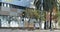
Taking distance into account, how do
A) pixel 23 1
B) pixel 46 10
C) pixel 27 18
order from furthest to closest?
pixel 23 1
pixel 27 18
pixel 46 10

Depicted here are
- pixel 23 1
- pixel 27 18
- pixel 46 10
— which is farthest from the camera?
pixel 23 1

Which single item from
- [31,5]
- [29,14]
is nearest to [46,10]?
[29,14]

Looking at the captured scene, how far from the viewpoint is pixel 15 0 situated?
148 feet

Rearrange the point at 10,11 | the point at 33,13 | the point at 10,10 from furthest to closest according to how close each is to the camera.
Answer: the point at 10,11 < the point at 10,10 < the point at 33,13

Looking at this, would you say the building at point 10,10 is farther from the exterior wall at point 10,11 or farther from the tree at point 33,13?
the tree at point 33,13

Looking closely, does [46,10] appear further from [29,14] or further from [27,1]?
[27,1]

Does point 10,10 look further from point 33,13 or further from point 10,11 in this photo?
point 33,13

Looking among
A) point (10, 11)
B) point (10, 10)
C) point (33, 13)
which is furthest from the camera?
point (10, 11)

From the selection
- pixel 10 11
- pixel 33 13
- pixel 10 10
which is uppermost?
pixel 10 10

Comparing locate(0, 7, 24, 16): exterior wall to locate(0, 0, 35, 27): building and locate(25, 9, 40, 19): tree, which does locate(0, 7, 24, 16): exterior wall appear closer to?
locate(0, 0, 35, 27): building

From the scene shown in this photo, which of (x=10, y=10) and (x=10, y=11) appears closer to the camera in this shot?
(x=10, y=10)

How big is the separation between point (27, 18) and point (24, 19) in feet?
2.87

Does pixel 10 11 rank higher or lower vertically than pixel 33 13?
higher

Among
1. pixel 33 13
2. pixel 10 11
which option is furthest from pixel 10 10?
pixel 33 13
